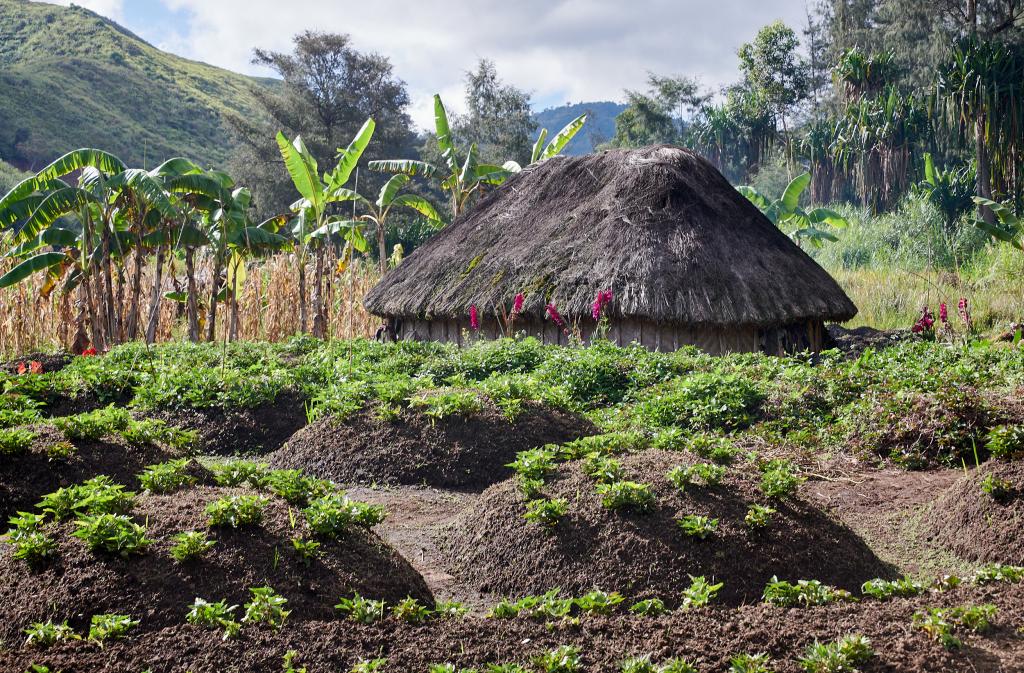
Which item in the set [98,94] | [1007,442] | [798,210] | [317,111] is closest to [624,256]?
[1007,442]

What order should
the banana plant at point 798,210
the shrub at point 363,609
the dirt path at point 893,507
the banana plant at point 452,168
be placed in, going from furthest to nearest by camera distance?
the banana plant at point 798,210 → the banana plant at point 452,168 → the dirt path at point 893,507 → the shrub at point 363,609

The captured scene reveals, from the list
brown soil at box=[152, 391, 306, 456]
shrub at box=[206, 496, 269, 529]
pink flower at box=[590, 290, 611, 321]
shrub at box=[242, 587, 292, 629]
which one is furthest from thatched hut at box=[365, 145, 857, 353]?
shrub at box=[242, 587, 292, 629]

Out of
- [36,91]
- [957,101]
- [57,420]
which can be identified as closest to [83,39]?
[36,91]

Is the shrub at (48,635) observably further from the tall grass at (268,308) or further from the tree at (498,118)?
the tree at (498,118)

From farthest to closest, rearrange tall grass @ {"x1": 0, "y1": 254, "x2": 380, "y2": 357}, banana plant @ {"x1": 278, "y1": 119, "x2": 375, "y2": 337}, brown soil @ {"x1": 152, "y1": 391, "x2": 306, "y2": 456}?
tall grass @ {"x1": 0, "y1": 254, "x2": 380, "y2": 357}, banana plant @ {"x1": 278, "y1": 119, "x2": 375, "y2": 337}, brown soil @ {"x1": 152, "y1": 391, "x2": 306, "y2": 456}

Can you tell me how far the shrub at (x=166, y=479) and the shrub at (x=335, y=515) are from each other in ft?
2.55

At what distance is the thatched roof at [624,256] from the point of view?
36.0ft

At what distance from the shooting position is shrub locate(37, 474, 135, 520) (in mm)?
3879

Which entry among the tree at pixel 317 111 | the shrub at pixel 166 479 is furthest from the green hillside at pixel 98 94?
the shrub at pixel 166 479

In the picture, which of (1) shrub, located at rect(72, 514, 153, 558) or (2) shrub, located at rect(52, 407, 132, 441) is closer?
(1) shrub, located at rect(72, 514, 153, 558)

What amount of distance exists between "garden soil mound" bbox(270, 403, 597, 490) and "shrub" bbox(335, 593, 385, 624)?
2864 mm

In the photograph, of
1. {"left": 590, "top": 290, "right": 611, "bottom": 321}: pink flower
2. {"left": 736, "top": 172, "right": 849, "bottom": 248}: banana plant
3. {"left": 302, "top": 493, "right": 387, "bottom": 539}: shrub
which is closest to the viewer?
{"left": 302, "top": 493, "right": 387, "bottom": 539}: shrub

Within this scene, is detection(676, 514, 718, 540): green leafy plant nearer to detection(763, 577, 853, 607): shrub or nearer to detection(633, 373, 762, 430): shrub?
detection(763, 577, 853, 607): shrub

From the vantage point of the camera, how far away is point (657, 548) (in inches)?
166
